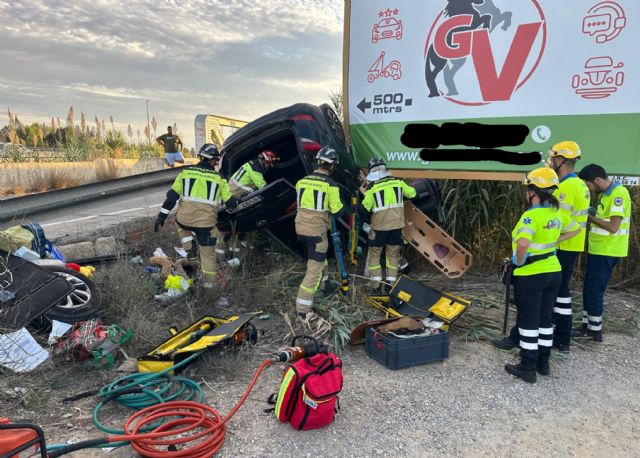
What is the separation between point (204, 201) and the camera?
560 centimetres

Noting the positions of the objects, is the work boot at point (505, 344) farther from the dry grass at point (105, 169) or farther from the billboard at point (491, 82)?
the dry grass at point (105, 169)

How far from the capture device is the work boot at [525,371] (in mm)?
3737

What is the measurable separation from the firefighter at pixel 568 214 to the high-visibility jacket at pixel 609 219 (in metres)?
0.30

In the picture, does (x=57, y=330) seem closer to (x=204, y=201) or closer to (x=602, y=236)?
(x=204, y=201)

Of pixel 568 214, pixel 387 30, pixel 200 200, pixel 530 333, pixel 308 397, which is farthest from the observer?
pixel 387 30

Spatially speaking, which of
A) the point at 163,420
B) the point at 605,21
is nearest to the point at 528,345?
the point at 163,420

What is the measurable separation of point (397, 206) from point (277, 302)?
1.91 m

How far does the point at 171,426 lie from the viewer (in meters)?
2.94

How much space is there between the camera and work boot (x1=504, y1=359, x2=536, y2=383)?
3.74 meters

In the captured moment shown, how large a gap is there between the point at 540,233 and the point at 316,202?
2333 mm

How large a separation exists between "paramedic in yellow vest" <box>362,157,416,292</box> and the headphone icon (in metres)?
A: 2.68

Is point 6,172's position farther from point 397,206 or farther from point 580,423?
point 580,423

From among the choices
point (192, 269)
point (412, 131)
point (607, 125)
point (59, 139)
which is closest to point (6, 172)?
point (59, 139)

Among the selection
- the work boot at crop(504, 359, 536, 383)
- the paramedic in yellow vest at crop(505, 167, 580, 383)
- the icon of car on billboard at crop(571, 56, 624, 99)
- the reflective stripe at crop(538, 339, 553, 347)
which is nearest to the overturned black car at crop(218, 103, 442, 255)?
the icon of car on billboard at crop(571, 56, 624, 99)
